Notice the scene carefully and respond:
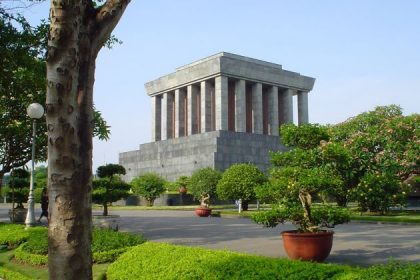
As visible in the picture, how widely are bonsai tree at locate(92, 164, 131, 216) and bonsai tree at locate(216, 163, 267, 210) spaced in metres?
10.7

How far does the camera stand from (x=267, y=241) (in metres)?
14.7

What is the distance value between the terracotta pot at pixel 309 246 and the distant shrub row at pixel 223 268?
204 cm

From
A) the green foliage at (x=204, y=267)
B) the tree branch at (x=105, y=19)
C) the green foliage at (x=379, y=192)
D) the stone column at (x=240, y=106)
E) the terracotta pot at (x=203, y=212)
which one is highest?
the stone column at (x=240, y=106)

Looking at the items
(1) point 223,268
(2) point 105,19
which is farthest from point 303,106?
(2) point 105,19

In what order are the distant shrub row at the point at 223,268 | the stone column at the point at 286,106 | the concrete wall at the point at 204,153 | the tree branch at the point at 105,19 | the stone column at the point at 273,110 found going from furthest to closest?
the stone column at the point at 286,106
the stone column at the point at 273,110
the concrete wall at the point at 204,153
the distant shrub row at the point at 223,268
the tree branch at the point at 105,19

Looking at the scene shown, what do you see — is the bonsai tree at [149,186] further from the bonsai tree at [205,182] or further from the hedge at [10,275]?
the hedge at [10,275]

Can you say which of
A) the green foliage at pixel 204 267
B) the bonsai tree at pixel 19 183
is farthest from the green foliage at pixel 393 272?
the bonsai tree at pixel 19 183

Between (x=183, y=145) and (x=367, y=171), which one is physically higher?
(x=183, y=145)

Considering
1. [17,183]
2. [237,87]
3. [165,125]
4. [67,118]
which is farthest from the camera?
[165,125]

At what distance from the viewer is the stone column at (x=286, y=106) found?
257 feet

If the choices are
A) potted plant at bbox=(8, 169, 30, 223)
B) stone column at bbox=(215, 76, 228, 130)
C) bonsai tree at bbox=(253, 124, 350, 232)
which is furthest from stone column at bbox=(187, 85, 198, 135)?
bonsai tree at bbox=(253, 124, 350, 232)

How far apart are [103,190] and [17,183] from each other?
6.44 metres

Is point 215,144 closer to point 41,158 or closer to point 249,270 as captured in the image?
point 41,158

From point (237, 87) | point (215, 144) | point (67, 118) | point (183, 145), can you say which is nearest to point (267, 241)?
point (67, 118)
